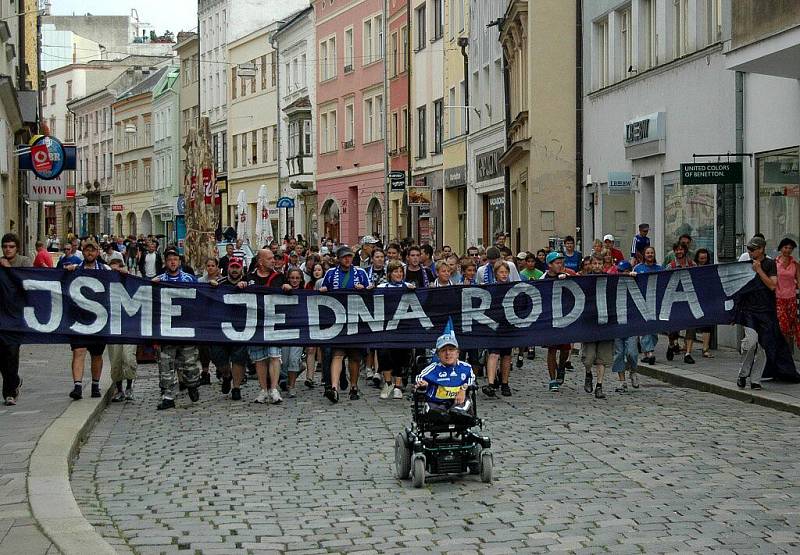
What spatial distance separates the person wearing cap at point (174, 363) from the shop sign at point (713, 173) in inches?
339

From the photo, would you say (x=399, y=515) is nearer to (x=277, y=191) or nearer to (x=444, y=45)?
(x=444, y=45)

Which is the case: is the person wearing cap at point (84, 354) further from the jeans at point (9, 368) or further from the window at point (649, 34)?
the window at point (649, 34)

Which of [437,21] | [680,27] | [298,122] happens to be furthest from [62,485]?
[298,122]

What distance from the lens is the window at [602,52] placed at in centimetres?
3206

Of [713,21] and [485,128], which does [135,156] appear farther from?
[713,21]

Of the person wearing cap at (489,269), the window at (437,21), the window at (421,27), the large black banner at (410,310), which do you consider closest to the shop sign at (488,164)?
the window at (437,21)

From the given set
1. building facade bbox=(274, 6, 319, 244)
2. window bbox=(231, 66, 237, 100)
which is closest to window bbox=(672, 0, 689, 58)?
building facade bbox=(274, 6, 319, 244)

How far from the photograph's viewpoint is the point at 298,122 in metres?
68.6

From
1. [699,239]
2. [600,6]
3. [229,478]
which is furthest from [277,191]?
[229,478]

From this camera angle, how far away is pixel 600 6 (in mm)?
32062

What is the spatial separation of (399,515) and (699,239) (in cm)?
1671

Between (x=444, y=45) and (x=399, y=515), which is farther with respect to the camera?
(x=444, y=45)

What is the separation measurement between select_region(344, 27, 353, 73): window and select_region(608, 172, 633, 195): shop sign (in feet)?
112

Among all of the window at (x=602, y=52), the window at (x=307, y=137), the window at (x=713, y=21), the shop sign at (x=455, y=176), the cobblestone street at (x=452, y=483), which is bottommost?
the cobblestone street at (x=452, y=483)
